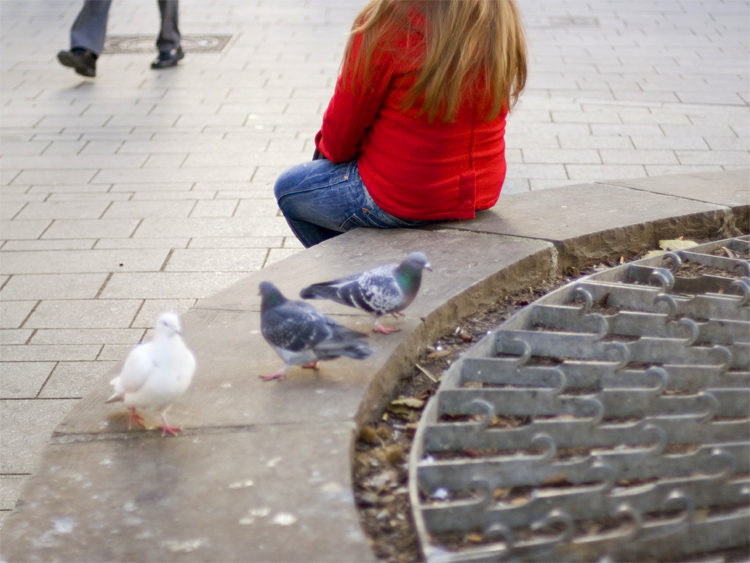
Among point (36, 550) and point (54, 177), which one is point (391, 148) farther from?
point (54, 177)

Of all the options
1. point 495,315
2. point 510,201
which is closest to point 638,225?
point 510,201

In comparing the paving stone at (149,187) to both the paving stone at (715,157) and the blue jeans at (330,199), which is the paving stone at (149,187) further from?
the paving stone at (715,157)

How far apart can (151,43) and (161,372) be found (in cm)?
853

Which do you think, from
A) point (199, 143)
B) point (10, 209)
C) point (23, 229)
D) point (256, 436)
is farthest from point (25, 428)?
point (199, 143)

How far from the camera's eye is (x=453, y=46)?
2.95 m

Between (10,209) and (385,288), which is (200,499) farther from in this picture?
(10,209)

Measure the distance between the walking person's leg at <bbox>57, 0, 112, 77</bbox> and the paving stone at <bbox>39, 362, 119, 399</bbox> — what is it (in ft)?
A: 17.5

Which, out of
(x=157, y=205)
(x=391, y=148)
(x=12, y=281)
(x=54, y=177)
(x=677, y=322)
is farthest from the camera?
(x=54, y=177)

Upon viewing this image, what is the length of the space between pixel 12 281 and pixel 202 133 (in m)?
2.75

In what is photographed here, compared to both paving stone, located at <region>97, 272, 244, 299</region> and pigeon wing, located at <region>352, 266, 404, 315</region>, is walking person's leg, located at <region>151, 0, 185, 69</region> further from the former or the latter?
pigeon wing, located at <region>352, 266, 404, 315</region>

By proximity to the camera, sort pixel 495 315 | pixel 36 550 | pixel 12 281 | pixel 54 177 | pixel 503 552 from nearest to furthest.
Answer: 1. pixel 503 552
2. pixel 36 550
3. pixel 495 315
4. pixel 12 281
5. pixel 54 177

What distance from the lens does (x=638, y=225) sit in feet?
11.3

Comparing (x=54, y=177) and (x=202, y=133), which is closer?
(x=54, y=177)

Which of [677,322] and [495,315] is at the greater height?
[677,322]
